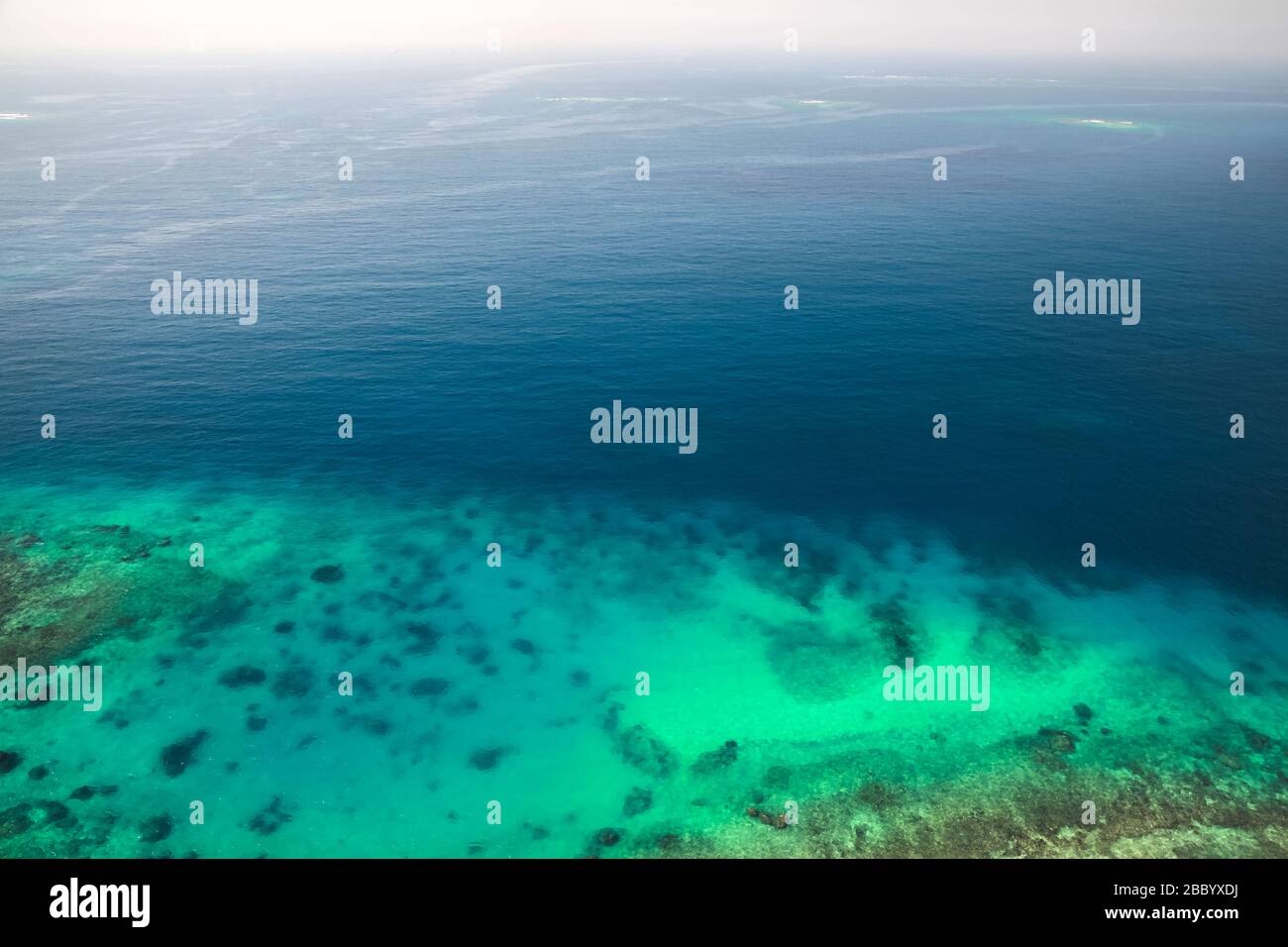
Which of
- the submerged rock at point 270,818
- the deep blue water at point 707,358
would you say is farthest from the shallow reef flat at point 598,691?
the deep blue water at point 707,358

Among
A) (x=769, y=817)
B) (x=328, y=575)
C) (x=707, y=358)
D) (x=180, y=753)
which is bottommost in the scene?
(x=769, y=817)

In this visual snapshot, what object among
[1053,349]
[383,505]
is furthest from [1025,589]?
[383,505]

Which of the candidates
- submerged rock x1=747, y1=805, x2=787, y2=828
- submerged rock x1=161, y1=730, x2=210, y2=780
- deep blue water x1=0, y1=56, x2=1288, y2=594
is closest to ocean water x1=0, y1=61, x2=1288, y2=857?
submerged rock x1=161, y1=730, x2=210, y2=780

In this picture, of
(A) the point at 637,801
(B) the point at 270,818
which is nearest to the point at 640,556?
(A) the point at 637,801

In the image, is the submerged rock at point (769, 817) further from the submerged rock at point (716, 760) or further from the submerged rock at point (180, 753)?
the submerged rock at point (180, 753)

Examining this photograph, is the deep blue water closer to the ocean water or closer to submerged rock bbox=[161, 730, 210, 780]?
the ocean water

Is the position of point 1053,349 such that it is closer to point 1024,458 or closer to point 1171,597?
point 1024,458

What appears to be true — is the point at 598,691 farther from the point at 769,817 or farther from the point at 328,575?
the point at 328,575
